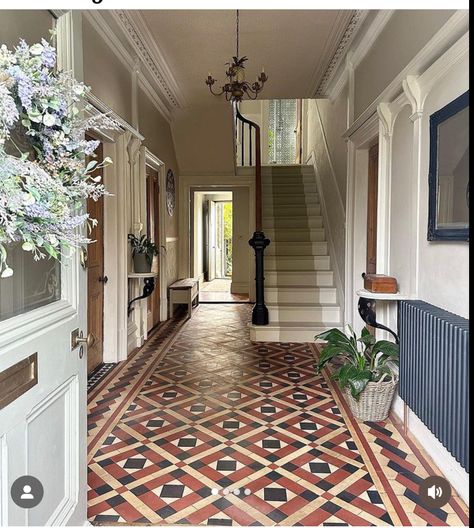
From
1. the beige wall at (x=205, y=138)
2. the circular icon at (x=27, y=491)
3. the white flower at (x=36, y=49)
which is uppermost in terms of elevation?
the beige wall at (x=205, y=138)

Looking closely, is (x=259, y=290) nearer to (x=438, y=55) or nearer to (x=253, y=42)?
(x=253, y=42)

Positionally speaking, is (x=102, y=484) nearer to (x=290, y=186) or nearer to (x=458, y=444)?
(x=458, y=444)

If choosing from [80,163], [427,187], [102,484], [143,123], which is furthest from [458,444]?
[143,123]

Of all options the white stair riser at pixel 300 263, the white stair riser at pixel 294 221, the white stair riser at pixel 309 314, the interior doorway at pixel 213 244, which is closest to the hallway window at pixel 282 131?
the interior doorway at pixel 213 244

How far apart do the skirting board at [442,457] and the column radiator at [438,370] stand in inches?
8.2

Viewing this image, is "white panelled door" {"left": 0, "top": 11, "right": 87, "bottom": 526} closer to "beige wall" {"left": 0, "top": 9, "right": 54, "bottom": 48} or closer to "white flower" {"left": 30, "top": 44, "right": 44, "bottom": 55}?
"beige wall" {"left": 0, "top": 9, "right": 54, "bottom": 48}

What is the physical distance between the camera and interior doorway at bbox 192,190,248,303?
9.52 meters

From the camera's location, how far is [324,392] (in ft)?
11.0

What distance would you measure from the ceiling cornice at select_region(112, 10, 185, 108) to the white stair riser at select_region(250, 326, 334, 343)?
10.5 feet

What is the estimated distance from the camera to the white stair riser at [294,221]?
6.57m

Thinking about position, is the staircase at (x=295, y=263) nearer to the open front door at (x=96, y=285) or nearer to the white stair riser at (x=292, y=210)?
the white stair riser at (x=292, y=210)

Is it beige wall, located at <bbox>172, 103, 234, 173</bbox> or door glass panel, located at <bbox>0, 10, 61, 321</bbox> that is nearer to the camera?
door glass panel, located at <bbox>0, 10, 61, 321</bbox>

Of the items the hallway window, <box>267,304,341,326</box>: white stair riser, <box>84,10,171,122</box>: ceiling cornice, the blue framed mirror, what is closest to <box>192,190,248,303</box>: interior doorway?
the hallway window

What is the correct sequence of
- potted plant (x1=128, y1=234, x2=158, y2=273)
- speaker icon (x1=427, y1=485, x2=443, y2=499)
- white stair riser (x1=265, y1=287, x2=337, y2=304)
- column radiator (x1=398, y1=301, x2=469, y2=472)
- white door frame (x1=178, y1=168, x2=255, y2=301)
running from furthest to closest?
white door frame (x1=178, y1=168, x2=255, y2=301) < white stair riser (x1=265, y1=287, x2=337, y2=304) < potted plant (x1=128, y1=234, x2=158, y2=273) < speaker icon (x1=427, y1=485, x2=443, y2=499) < column radiator (x1=398, y1=301, x2=469, y2=472)
